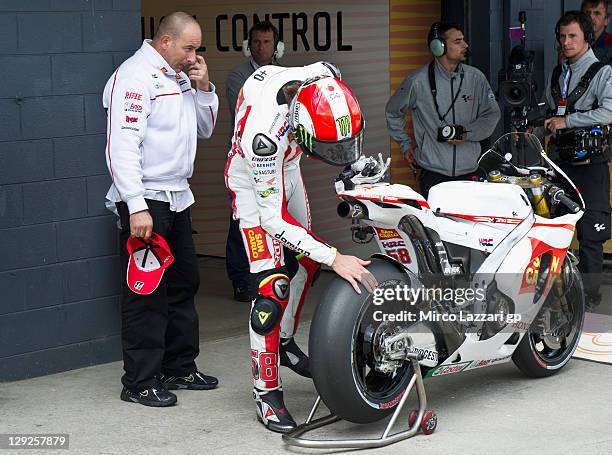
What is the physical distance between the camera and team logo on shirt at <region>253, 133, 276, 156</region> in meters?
4.94

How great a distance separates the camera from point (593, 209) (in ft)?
25.5

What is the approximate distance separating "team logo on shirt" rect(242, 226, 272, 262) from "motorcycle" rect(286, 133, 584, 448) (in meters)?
0.40

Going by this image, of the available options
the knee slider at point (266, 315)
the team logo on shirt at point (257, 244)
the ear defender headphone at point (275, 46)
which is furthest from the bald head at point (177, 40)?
the ear defender headphone at point (275, 46)

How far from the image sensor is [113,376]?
20.2 feet

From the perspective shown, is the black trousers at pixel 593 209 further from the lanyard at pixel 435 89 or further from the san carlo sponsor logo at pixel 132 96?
the san carlo sponsor logo at pixel 132 96

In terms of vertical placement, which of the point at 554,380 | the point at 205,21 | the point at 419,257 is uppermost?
the point at 205,21

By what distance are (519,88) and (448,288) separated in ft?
11.0

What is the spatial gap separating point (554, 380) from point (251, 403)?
1.60 metres

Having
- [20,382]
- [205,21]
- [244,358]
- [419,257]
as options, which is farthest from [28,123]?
[205,21]

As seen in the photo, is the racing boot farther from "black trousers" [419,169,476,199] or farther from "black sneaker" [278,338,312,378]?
"black sneaker" [278,338,312,378]

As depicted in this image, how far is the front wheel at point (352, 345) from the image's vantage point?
4844 mm

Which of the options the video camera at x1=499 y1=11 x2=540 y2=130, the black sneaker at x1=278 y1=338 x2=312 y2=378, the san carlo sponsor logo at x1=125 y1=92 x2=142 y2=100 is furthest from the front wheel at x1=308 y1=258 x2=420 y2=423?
the video camera at x1=499 y1=11 x2=540 y2=130

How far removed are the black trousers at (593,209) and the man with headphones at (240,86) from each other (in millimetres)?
2230

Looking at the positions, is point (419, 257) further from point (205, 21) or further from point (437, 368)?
point (205, 21)
